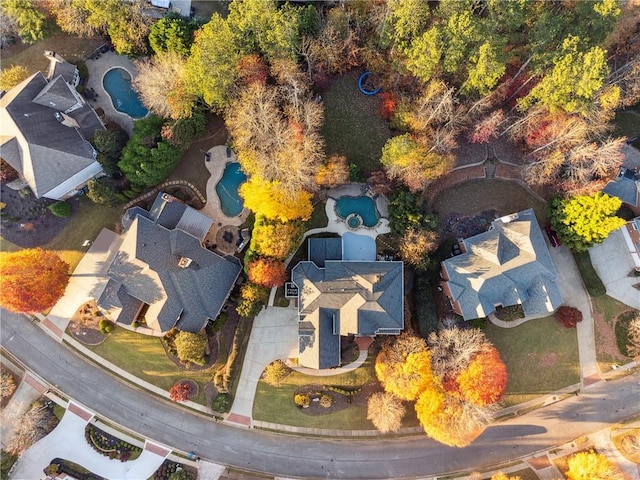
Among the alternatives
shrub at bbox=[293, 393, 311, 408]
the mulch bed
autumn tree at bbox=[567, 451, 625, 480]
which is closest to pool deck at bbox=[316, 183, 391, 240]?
shrub at bbox=[293, 393, 311, 408]

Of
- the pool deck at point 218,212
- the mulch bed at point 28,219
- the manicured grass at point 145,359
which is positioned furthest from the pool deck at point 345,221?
the mulch bed at point 28,219

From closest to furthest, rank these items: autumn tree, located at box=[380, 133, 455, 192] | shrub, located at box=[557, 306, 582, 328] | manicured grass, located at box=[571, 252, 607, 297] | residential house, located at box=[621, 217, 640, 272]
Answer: autumn tree, located at box=[380, 133, 455, 192], residential house, located at box=[621, 217, 640, 272], shrub, located at box=[557, 306, 582, 328], manicured grass, located at box=[571, 252, 607, 297]

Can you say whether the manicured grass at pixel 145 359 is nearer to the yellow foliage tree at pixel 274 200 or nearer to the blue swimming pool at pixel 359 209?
the yellow foliage tree at pixel 274 200

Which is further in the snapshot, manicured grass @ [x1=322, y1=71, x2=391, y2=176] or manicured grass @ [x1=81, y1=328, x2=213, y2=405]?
manicured grass @ [x1=322, y1=71, x2=391, y2=176]

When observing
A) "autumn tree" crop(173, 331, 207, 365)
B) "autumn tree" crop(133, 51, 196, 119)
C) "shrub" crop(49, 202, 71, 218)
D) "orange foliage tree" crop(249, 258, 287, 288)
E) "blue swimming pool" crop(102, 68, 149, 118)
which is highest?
"blue swimming pool" crop(102, 68, 149, 118)

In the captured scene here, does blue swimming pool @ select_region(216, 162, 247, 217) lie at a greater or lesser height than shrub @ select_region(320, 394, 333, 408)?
greater

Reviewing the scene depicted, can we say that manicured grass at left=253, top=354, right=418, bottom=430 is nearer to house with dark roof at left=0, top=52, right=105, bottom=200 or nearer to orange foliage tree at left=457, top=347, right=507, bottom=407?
orange foliage tree at left=457, top=347, right=507, bottom=407

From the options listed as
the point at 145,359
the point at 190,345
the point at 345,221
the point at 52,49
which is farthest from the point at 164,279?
the point at 52,49
